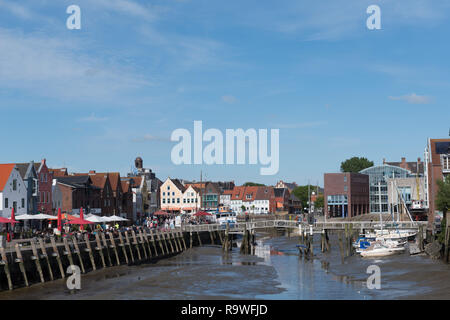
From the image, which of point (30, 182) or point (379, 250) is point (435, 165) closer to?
Result: point (379, 250)

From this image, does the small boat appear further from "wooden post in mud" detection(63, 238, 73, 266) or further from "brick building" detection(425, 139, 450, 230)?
"wooden post in mud" detection(63, 238, 73, 266)

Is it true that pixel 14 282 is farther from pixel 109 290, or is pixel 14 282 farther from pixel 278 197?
pixel 278 197

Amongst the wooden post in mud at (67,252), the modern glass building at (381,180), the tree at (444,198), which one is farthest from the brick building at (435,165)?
the wooden post in mud at (67,252)

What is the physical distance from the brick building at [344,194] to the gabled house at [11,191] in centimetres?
6666

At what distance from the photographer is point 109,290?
34281 millimetres

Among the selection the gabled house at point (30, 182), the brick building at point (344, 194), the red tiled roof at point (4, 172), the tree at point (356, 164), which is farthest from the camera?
the tree at point (356, 164)

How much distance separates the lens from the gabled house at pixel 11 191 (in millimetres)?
58750

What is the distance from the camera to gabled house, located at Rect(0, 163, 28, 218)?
193 ft

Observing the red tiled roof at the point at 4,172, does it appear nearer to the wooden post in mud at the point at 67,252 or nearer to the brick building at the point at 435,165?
the wooden post in mud at the point at 67,252

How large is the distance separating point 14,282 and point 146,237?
20954 mm

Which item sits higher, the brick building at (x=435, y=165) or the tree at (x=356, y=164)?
the tree at (x=356, y=164)

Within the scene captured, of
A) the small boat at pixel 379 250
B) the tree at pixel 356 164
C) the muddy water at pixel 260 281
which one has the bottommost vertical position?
the muddy water at pixel 260 281

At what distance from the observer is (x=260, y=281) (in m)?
38.9

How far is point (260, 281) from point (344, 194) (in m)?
80.0
